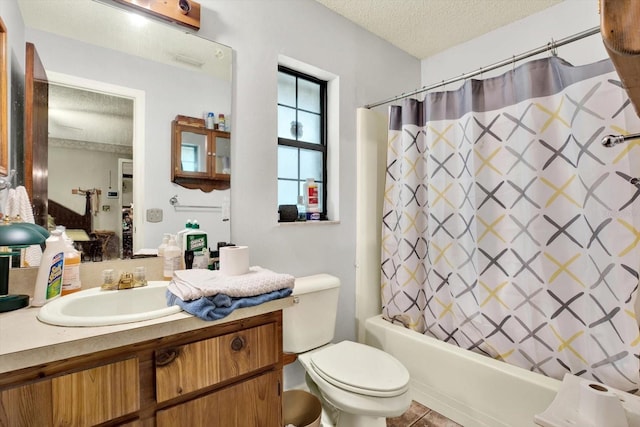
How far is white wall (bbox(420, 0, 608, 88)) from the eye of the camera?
1.78 metres

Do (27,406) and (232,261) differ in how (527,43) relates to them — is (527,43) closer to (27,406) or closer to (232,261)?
(232,261)

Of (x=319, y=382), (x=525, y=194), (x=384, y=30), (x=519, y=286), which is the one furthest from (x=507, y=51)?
(x=319, y=382)

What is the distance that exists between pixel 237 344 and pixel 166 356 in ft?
0.69

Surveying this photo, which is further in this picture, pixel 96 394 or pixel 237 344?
pixel 237 344

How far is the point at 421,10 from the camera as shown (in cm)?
193

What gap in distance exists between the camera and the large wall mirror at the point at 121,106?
Result: 3.86 ft

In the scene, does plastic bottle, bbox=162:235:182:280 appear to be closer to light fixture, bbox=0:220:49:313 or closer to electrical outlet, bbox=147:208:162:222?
electrical outlet, bbox=147:208:162:222

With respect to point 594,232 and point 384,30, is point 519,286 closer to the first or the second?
point 594,232

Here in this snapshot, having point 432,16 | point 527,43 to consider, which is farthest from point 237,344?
point 527,43

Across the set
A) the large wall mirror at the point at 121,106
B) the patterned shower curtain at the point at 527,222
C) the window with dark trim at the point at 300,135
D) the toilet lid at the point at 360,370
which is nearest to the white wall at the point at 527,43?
the patterned shower curtain at the point at 527,222

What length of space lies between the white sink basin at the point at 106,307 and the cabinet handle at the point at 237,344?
7.8 inches

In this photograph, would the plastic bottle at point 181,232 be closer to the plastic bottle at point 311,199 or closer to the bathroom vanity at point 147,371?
the bathroom vanity at point 147,371

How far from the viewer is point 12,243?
88 cm

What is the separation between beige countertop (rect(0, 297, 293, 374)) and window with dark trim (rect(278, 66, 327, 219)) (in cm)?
115
